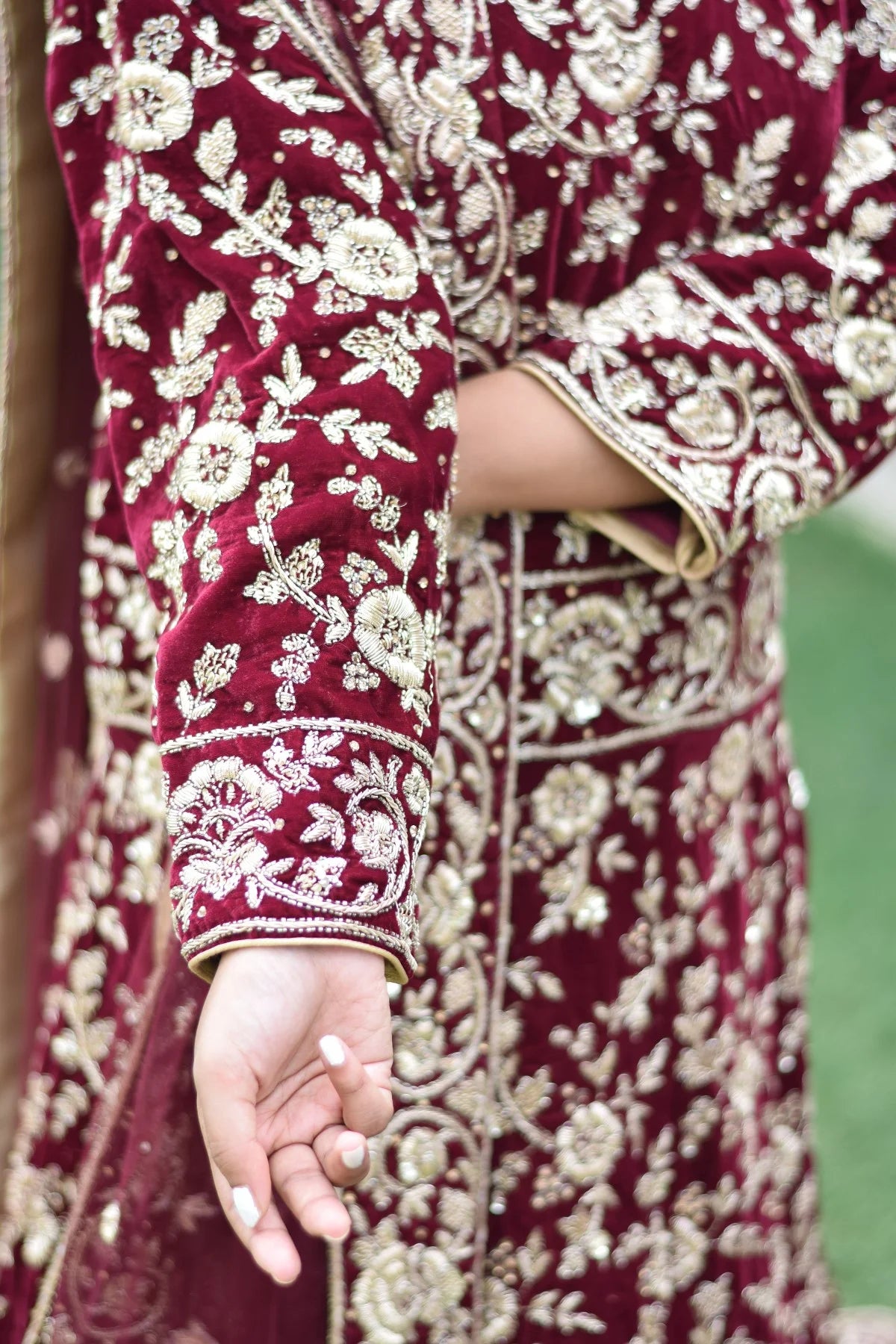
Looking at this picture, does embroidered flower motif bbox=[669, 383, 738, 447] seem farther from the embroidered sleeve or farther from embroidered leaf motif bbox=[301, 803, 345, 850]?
embroidered leaf motif bbox=[301, 803, 345, 850]

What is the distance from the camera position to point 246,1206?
0.50m

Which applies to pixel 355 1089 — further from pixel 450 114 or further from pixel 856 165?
pixel 856 165

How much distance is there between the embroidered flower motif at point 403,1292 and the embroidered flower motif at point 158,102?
0.65m

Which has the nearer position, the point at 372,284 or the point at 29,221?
the point at 372,284

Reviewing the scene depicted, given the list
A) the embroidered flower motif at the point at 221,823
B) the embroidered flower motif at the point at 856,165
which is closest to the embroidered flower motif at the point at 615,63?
the embroidered flower motif at the point at 856,165

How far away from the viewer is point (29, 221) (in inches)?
32.9

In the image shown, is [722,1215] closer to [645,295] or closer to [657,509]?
[657,509]

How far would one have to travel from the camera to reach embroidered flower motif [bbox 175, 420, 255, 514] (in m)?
0.60

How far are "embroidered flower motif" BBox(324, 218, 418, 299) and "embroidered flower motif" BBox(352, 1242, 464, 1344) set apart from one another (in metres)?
0.57

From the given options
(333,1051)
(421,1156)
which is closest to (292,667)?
(333,1051)

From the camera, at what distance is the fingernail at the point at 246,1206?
50cm

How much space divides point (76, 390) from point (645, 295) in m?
0.41

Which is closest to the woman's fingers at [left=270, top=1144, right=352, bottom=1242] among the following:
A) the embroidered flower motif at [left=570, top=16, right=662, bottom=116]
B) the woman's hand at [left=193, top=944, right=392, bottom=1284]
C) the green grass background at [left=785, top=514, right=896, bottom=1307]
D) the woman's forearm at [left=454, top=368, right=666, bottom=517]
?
the woman's hand at [left=193, top=944, right=392, bottom=1284]

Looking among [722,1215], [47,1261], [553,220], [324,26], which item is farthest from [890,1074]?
[324,26]
